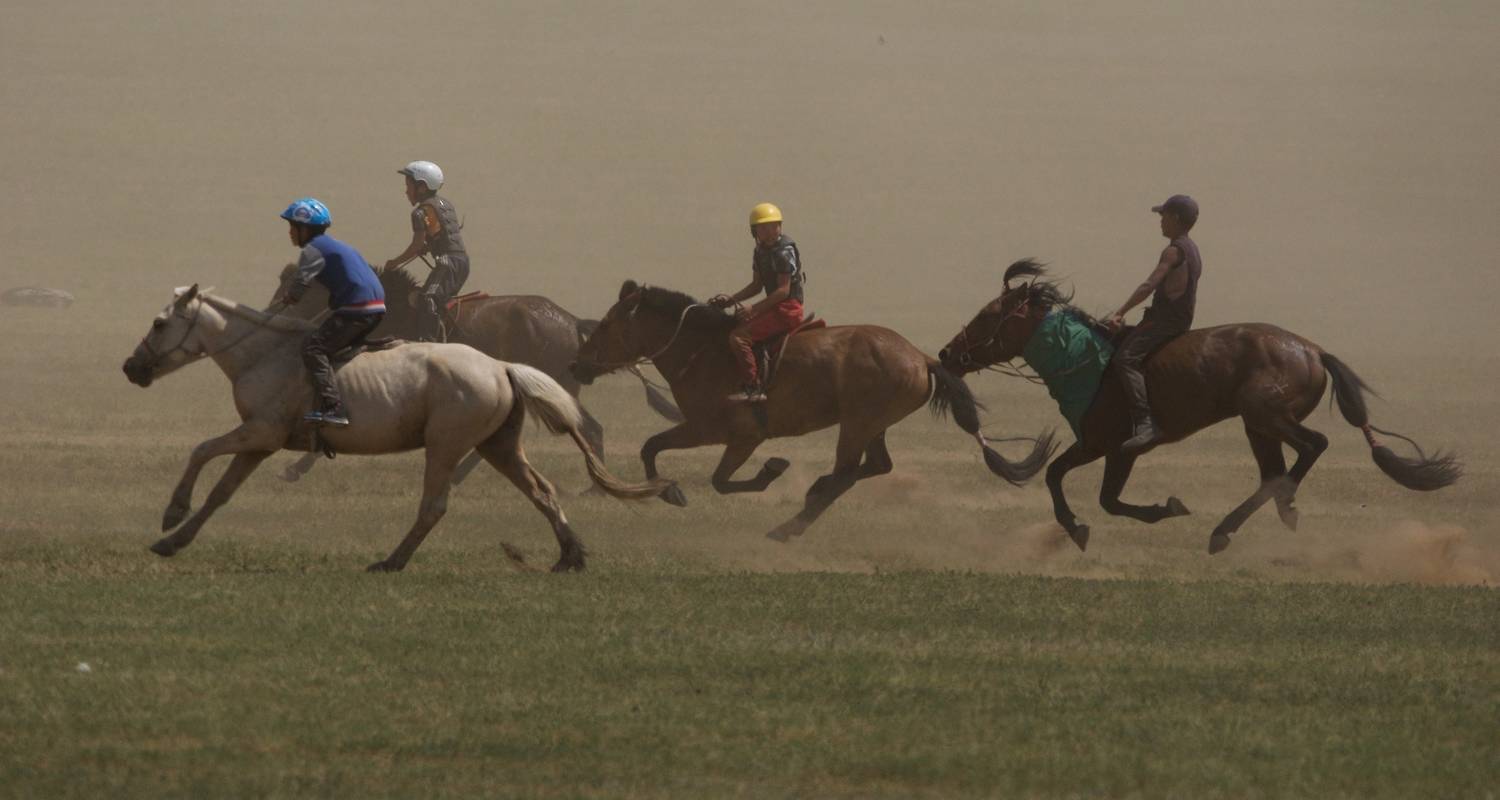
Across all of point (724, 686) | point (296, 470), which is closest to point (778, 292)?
point (296, 470)

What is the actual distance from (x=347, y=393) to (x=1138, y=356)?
555cm

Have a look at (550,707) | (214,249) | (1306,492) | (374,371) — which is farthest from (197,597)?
(214,249)

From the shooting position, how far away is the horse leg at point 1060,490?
1523 centimetres

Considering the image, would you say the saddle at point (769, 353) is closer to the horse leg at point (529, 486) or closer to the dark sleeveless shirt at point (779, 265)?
the dark sleeveless shirt at point (779, 265)

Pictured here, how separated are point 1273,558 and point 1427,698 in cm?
588

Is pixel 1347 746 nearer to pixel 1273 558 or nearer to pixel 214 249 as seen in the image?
pixel 1273 558

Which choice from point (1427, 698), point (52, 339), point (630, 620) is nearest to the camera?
point (1427, 698)

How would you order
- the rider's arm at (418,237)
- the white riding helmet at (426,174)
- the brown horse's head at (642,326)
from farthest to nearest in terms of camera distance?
1. the white riding helmet at (426,174)
2. the rider's arm at (418,237)
3. the brown horse's head at (642,326)

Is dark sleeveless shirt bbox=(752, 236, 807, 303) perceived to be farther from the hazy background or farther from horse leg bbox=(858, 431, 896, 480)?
the hazy background

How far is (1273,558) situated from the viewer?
1554 centimetres

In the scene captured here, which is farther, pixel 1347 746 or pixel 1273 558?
pixel 1273 558

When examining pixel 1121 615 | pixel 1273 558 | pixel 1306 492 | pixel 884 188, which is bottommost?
pixel 884 188

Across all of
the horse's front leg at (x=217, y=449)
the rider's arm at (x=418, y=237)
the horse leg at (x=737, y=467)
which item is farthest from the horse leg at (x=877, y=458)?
the horse's front leg at (x=217, y=449)

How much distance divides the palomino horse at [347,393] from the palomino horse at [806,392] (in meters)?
3.29
